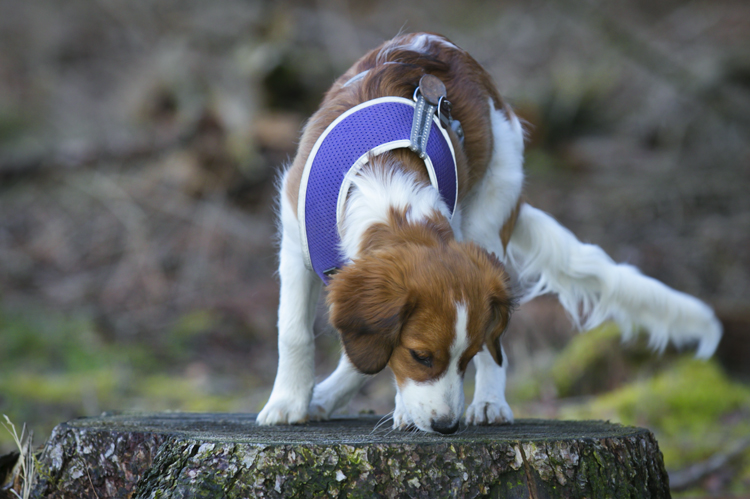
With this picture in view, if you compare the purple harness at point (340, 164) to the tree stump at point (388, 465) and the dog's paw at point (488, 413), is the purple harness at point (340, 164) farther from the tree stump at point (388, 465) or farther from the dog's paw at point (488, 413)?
the dog's paw at point (488, 413)

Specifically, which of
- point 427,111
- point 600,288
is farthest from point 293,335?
point 600,288

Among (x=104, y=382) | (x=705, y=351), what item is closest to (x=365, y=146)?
(x=705, y=351)

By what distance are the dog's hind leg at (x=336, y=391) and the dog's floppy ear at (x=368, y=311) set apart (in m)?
0.85

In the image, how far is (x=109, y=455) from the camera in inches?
99.7

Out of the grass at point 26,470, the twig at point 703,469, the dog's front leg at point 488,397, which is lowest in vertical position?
the grass at point 26,470

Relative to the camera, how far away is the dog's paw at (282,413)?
313cm

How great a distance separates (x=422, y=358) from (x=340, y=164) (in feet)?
2.82

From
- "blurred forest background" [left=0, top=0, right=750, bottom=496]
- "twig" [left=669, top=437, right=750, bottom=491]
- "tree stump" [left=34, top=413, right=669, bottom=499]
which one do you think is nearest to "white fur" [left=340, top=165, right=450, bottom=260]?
"tree stump" [left=34, top=413, right=669, bottom=499]

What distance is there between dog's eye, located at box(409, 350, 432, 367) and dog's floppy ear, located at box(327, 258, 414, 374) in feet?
0.25

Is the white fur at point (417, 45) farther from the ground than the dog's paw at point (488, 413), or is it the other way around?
the white fur at point (417, 45)

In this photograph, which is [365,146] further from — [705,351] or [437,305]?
[705,351]

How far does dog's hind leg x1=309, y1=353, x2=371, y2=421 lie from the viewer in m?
3.46

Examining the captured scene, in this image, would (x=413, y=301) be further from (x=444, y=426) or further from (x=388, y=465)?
(x=388, y=465)

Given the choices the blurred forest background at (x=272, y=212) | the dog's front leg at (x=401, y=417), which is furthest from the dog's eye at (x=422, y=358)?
the blurred forest background at (x=272, y=212)
